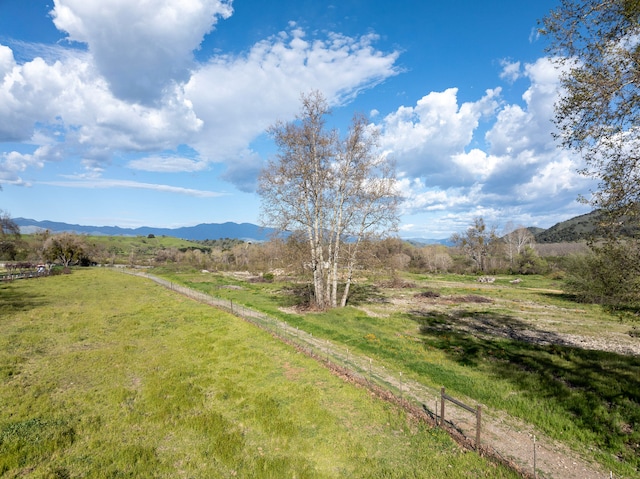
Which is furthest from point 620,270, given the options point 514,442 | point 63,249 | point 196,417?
point 63,249

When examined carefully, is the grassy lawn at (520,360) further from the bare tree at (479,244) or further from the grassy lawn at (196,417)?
the bare tree at (479,244)

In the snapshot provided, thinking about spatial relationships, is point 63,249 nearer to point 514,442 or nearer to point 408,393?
point 408,393

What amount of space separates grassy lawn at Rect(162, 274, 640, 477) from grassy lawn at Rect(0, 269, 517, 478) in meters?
3.98

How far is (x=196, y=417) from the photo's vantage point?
412 inches

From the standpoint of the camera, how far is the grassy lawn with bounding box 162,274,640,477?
9.84m

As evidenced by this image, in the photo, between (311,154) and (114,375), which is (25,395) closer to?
(114,375)

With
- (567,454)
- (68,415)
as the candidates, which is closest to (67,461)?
(68,415)

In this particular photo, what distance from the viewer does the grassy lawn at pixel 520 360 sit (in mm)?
9844

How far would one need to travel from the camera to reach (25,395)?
12.0 meters

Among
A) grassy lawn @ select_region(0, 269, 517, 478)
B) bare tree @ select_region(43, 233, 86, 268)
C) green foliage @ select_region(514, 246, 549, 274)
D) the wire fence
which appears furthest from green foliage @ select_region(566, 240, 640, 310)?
bare tree @ select_region(43, 233, 86, 268)

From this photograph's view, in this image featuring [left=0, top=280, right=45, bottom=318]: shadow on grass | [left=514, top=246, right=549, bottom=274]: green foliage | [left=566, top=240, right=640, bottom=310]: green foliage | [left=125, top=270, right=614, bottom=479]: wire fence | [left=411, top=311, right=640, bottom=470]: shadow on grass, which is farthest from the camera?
[left=514, top=246, right=549, bottom=274]: green foliage

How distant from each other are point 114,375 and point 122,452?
6752 millimetres

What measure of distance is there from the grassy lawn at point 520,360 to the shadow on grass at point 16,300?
2095 cm

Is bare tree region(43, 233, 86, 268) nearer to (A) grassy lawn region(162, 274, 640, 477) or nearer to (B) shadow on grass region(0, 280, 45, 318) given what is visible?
(B) shadow on grass region(0, 280, 45, 318)
